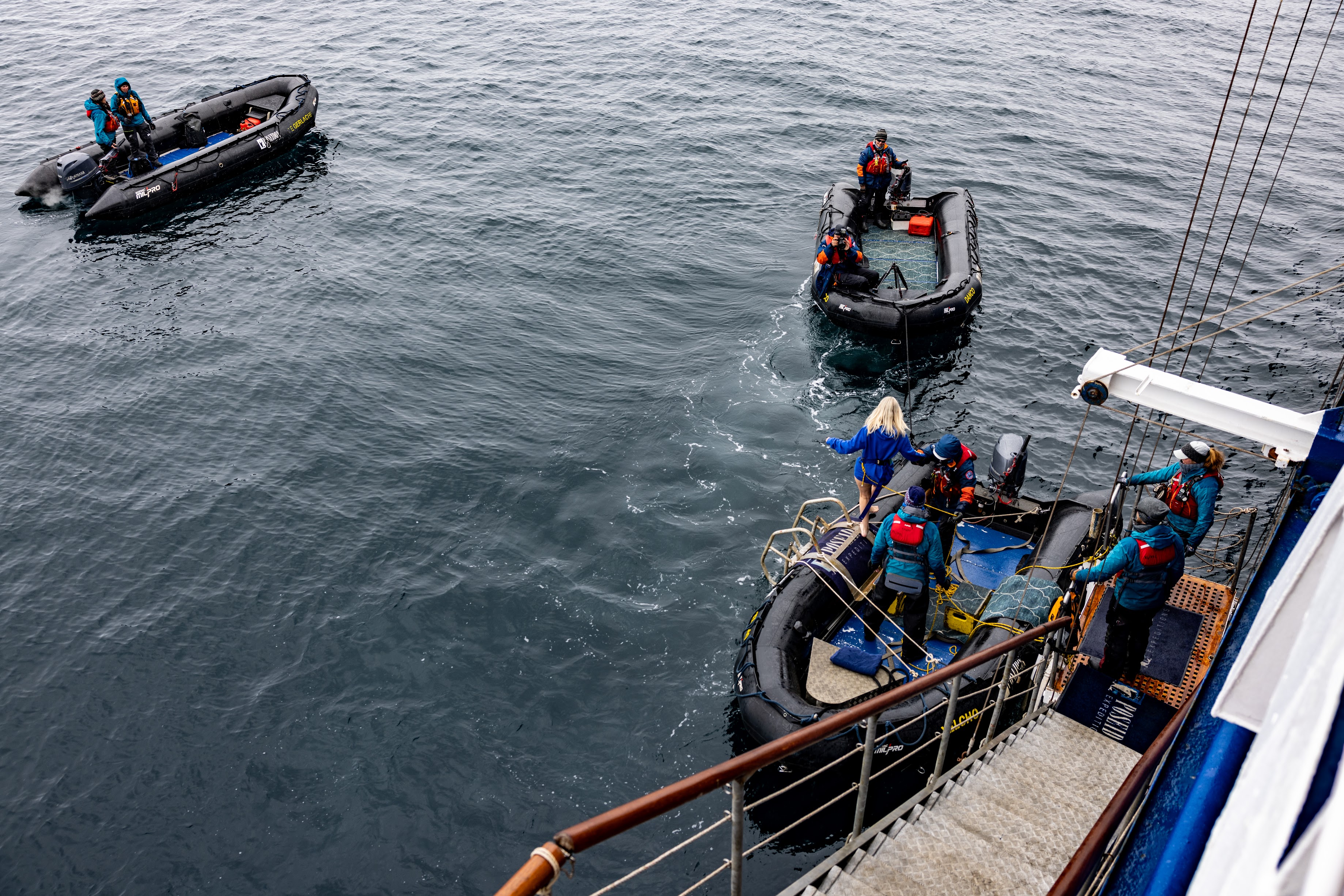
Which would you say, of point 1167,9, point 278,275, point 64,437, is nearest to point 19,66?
point 278,275

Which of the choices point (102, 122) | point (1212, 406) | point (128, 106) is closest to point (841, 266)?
point (1212, 406)

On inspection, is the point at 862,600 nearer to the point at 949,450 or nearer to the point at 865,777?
the point at 949,450

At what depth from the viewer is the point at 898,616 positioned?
33.9ft

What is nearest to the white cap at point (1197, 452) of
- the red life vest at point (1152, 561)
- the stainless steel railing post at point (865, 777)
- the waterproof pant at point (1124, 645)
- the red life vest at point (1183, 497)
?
the red life vest at point (1183, 497)

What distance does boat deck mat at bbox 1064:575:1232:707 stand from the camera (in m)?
7.65

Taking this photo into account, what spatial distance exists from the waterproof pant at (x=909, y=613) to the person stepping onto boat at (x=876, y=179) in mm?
11242

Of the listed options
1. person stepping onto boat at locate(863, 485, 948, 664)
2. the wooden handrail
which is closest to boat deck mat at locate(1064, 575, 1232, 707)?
person stepping onto boat at locate(863, 485, 948, 664)

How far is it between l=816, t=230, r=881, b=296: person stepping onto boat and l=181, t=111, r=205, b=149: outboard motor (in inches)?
676

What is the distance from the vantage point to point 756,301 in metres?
18.4

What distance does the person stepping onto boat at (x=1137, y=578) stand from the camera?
7.29 metres

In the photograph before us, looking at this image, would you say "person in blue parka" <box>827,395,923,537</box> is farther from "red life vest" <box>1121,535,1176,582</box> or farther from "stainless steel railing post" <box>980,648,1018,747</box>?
"stainless steel railing post" <box>980,648,1018,747</box>

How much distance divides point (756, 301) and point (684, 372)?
117 inches

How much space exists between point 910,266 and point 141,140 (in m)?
18.5

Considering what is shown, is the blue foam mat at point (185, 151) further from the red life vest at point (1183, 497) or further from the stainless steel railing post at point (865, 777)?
the stainless steel railing post at point (865, 777)
